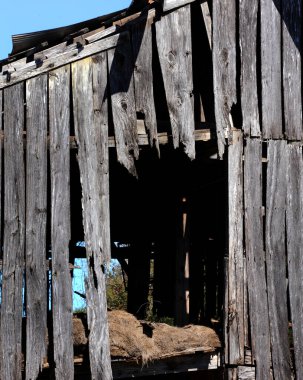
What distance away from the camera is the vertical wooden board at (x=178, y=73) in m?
9.84

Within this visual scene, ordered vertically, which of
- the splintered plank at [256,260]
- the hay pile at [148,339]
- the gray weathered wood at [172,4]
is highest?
the gray weathered wood at [172,4]

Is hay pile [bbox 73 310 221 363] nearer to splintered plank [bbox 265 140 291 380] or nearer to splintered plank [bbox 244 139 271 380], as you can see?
splintered plank [bbox 244 139 271 380]

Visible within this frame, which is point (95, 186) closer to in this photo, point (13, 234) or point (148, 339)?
point (13, 234)

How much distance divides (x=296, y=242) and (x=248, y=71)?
2088 mm

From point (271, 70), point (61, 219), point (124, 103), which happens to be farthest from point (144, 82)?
point (61, 219)

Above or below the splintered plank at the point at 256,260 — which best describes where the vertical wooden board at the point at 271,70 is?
above

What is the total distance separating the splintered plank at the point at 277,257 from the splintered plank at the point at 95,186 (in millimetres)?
1941

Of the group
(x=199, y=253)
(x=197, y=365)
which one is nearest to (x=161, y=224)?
(x=199, y=253)

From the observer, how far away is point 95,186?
9344mm

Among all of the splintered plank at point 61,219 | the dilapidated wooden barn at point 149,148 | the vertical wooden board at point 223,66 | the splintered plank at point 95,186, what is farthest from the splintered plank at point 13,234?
the vertical wooden board at point 223,66

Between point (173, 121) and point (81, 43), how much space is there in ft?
4.45

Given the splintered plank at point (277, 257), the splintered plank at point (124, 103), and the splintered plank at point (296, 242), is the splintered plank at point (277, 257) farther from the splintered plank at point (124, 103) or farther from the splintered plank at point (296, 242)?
the splintered plank at point (124, 103)

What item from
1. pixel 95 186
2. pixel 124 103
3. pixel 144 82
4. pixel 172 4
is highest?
pixel 172 4

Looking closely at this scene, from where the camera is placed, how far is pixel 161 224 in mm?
14539
